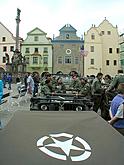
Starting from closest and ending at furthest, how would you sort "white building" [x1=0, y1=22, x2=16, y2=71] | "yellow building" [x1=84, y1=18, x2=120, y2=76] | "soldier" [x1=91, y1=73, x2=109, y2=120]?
"soldier" [x1=91, y1=73, x2=109, y2=120]
"yellow building" [x1=84, y1=18, x2=120, y2=76]
"white building" [x1=0, y1=22, x2=16, y2=71]

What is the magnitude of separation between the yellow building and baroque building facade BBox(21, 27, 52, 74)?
27.7 feet

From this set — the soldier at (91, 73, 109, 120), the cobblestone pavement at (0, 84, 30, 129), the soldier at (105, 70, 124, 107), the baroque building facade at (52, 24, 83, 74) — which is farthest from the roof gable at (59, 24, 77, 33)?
the soldier at (105, 70, 124, 107)

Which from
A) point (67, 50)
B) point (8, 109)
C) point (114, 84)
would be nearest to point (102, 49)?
point (67, 50)

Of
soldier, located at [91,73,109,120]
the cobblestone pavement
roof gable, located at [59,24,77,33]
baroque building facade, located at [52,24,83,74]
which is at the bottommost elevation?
the cobblestone pavement

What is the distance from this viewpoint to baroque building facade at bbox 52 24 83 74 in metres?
83.9

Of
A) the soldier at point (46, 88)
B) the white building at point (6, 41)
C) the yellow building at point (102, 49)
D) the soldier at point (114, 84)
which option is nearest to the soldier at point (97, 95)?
the soldier at point (114, 84)

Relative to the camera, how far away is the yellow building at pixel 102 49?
3280 inches

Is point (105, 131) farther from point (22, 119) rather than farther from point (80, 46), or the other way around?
point (80, 46)

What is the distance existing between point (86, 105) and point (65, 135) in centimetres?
650

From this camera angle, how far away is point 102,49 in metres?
84.2

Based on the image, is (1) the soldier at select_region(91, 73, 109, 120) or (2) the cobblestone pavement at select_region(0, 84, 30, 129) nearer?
(2) the cobblestone pavement at select_region(0, 84, 30, 129)

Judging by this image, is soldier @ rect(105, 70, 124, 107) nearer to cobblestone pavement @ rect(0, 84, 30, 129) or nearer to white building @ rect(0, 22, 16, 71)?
cobblestone pavement @ rect(0, 84, 30, 129)

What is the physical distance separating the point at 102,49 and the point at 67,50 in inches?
311

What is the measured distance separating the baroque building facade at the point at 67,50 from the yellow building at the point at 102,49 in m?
1.83
